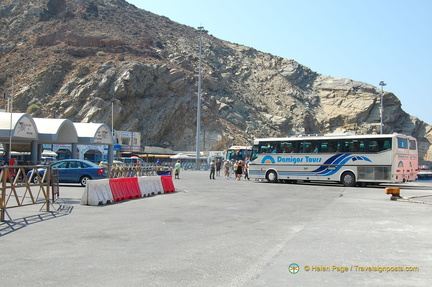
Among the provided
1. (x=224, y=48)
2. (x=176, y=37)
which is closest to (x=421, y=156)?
(x=224, y=48)

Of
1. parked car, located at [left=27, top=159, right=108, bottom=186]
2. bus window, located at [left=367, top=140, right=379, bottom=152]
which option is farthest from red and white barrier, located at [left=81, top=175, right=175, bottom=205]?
bus window, located at [left=367, top=140, right=379, bottom=152]

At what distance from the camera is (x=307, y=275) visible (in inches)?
244

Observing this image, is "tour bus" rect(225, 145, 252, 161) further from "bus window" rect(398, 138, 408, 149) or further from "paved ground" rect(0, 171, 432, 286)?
"paved ground" rect(0, 171, 432, 286)

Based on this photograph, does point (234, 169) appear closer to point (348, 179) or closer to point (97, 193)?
point (348, 179)

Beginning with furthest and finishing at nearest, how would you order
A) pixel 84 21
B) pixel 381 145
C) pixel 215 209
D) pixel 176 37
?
pixel 176 37
pixel 84 21
pixel 381 145
pixel 215 209

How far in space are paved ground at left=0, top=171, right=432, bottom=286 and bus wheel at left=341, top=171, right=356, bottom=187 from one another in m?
14.8

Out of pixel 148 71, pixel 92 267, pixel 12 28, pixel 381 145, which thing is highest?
pixel 12 28

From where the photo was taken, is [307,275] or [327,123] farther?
[327,123]

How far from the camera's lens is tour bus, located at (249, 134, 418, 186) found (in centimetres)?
2742

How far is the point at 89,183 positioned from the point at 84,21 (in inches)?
3988

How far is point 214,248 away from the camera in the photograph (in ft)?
26.5

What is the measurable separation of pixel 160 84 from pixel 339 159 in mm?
59679

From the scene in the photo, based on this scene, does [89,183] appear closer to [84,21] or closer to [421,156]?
[84,21]

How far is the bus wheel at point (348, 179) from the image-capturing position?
28.8 m
